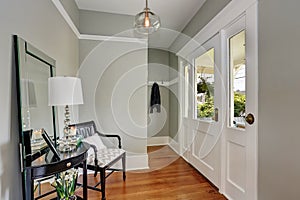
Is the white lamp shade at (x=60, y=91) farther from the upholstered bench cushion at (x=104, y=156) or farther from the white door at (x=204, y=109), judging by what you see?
the white door at (x=204, y=109)

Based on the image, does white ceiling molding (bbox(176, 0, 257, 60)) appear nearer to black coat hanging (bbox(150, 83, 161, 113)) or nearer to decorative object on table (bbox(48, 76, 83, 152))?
black coat hanging (bbox(150, 83, 161, 113))

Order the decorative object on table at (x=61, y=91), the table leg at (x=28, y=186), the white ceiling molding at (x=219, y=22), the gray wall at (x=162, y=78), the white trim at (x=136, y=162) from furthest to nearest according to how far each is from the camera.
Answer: the gray wall at (x=162, y=78) < the white trim at (x=136, y=162) < the white ceiling molding at (x=219, y=22) < the decorative object on table at (x=61, y=91) < the table leg at (x=28, y=186)

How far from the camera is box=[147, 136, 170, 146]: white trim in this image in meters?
5.23

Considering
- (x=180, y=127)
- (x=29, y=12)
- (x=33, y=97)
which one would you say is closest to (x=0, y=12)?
(x=29, y=12)

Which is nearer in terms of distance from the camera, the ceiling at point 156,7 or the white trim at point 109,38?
the ceiling at point 156,7

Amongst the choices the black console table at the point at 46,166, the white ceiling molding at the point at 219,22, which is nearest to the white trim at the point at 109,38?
the white ceiling molding at the point at 219,22

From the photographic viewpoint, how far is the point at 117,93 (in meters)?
3.44

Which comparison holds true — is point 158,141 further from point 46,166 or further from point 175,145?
point 46,166

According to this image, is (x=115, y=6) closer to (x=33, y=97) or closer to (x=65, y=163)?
(x=33, y=97)

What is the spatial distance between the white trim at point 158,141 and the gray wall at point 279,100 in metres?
3.55

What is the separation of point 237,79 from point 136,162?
87.6 inches

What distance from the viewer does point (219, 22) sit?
2520 millimetres

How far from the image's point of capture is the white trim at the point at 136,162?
11.2 ft

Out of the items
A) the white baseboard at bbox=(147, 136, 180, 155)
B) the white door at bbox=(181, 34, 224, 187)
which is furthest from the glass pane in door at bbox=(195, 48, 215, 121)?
the white baseboard at bbox=(147, 136, 180, 155)
